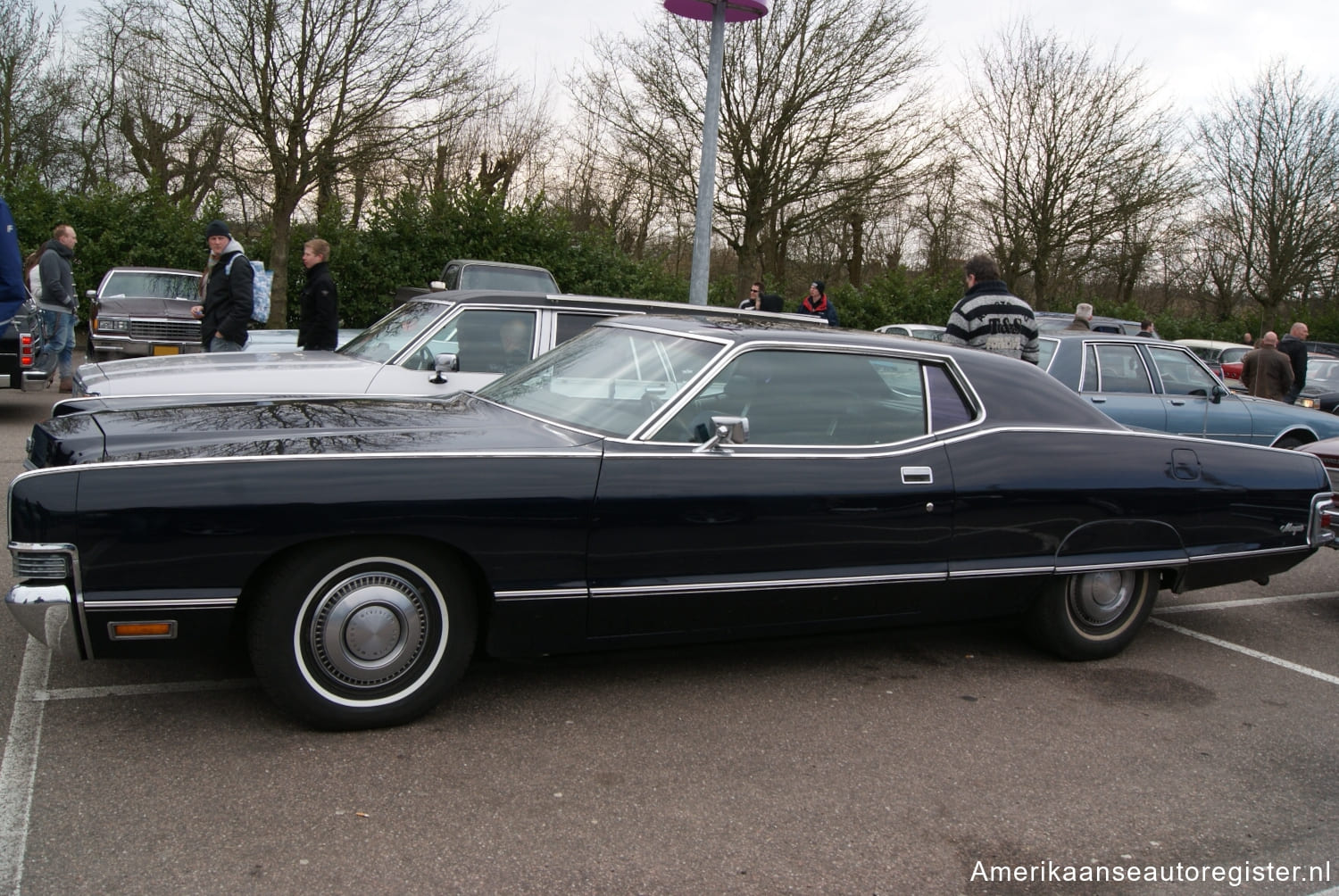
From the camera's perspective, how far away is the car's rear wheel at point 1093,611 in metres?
4.44

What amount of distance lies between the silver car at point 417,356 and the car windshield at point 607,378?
1.50 metres

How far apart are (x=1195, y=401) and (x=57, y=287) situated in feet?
37.3

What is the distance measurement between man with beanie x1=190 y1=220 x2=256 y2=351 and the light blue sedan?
661 cm

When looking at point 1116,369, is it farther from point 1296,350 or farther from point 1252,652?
point 1296,350

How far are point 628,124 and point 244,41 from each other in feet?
24.8

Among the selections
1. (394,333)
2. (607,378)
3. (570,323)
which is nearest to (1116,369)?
(570,323)

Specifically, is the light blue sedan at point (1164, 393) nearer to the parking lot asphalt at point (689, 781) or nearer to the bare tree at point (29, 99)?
the parking lot asphalt at point (689, 781)

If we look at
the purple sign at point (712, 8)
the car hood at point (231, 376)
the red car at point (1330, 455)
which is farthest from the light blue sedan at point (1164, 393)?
the car hood at point (231, 376)

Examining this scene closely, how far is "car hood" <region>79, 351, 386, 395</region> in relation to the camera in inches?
225

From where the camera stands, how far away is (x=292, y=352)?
23.9 ft

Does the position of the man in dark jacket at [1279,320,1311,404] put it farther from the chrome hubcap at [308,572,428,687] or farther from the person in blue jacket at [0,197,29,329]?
the person in blue jacket at [0,197,29,329]

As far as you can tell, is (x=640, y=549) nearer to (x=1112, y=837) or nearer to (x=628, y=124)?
(x=1112, y=837)

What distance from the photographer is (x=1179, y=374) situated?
29.8ft

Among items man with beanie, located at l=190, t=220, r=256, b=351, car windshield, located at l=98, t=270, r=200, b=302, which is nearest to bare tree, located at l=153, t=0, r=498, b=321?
car windshield, located at l=98, t=270, r=200, b=302
